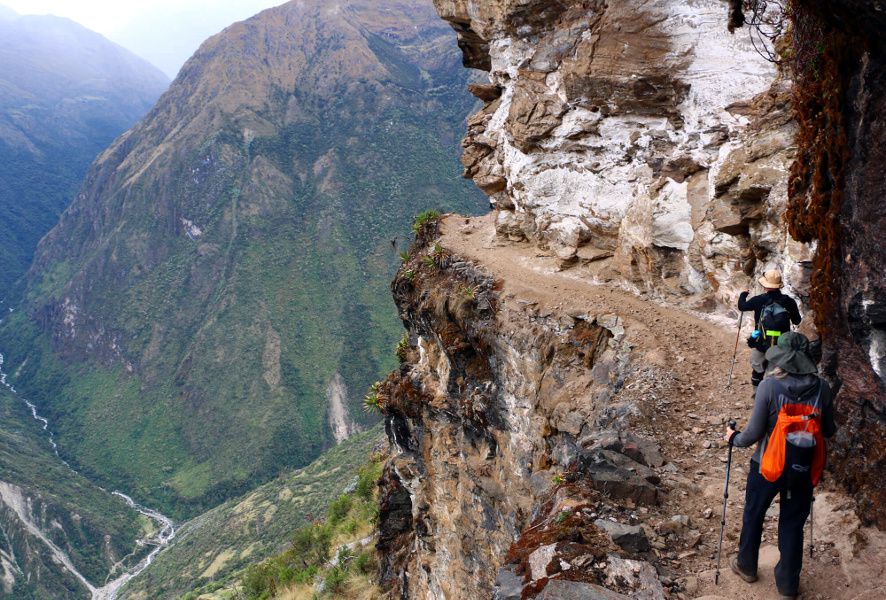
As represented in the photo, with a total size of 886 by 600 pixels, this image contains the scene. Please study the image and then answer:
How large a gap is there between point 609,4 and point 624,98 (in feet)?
7.31

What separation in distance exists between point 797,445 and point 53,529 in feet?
314

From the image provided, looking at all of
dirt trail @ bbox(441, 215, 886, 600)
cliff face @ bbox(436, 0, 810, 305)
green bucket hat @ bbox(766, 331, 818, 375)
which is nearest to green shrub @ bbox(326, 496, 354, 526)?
cliff face @ bbox(436, 0, 810, 305)

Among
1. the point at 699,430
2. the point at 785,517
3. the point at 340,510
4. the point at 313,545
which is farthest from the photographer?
the point at 340,510

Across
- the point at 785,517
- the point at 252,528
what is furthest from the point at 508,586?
the point at 252,528

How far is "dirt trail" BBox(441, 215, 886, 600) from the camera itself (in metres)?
5.66

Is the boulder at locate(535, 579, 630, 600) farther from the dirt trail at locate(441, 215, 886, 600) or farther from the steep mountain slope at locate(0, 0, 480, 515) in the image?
the steep mountain slope at locate(0, 0, 480, 515)

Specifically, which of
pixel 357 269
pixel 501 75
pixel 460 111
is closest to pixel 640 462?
pixel 501 75

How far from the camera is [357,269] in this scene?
366ft

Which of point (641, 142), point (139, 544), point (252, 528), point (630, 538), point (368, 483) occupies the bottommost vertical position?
point (139, 544)

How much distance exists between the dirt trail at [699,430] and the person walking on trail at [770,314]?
4.23 ft

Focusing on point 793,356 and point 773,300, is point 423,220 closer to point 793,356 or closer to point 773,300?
point 773,300

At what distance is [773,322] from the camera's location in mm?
7648

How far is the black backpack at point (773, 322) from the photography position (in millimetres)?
7598

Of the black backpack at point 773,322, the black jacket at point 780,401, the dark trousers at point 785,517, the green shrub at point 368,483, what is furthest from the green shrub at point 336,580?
the black jacket at point 780,401
